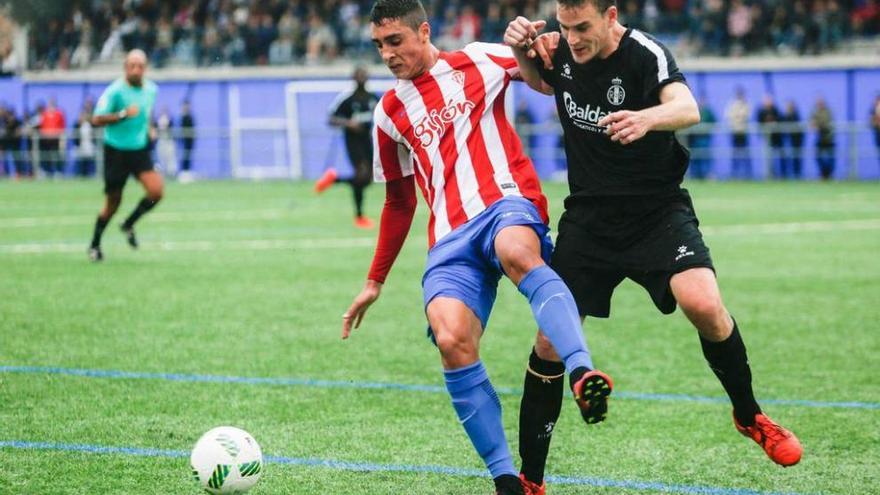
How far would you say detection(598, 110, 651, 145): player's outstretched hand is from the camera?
4.43 metres

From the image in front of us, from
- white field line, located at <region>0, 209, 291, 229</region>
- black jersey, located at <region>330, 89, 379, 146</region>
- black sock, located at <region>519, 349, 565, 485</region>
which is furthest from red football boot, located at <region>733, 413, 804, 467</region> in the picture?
white field line, located at <region>0, 209, 291, 229</region>

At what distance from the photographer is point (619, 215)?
16.6 feet

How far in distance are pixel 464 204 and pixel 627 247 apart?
0.67 m

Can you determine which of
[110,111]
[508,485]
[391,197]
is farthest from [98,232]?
[508,485]

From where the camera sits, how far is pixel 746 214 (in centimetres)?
2019

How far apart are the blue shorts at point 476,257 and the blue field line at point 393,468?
31.0 inches

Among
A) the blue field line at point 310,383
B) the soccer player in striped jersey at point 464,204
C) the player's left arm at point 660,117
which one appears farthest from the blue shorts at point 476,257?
the blue field line at point 310,383

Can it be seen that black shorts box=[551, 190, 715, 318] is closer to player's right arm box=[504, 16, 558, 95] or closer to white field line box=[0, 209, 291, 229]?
player's right arm box=[504, 16, 558, 95]

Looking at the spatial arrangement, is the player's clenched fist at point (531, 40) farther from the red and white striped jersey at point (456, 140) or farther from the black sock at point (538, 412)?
the black sock at point (538, 412)

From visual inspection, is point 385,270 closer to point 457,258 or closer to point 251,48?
point 457,258

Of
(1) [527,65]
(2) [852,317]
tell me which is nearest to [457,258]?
(1) [527,65]

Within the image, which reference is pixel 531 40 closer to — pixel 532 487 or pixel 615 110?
pixel 615 110

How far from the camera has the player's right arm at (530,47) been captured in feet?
16.9

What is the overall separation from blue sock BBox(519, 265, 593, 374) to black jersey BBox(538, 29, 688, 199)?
23.5 inches
